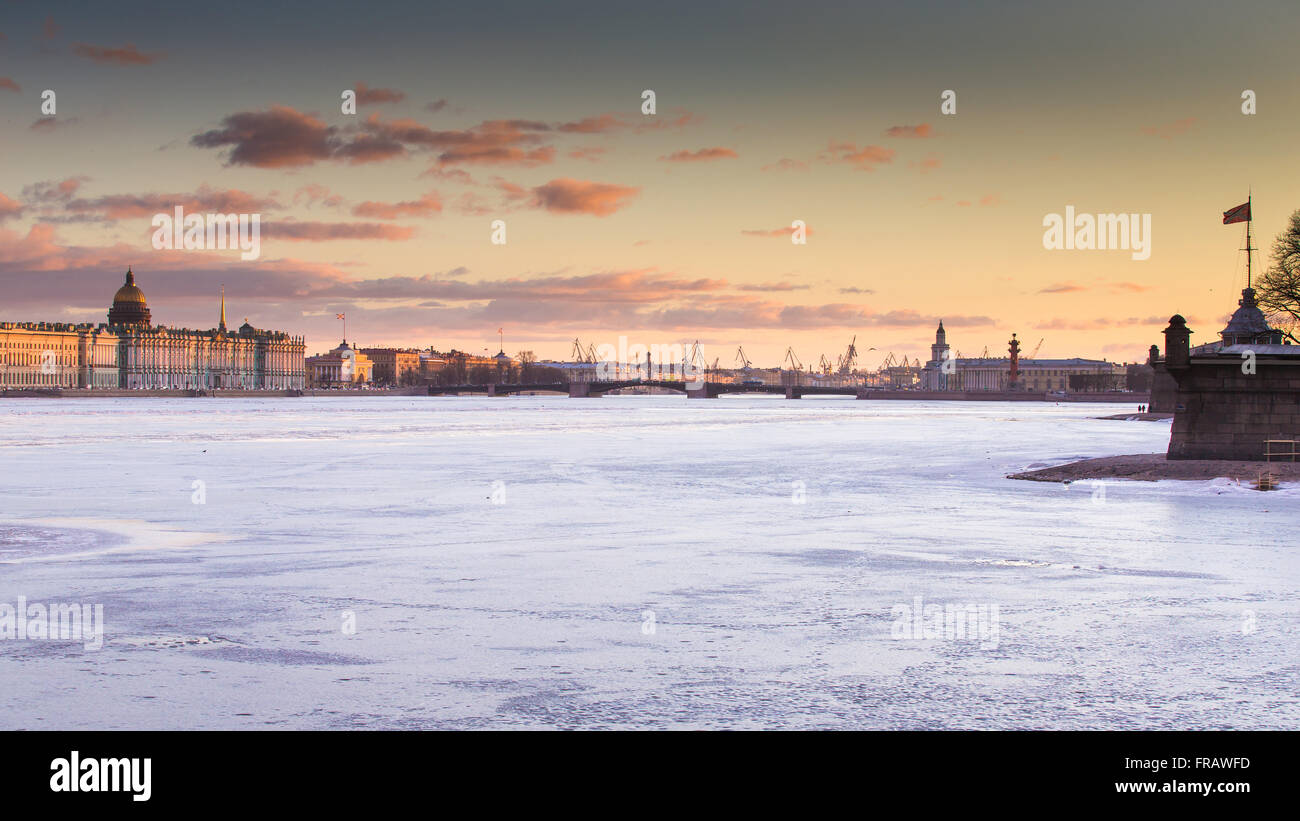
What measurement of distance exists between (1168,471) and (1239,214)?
16155 mm

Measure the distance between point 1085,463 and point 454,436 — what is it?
27098 mm

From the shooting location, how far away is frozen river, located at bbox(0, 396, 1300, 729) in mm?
6777

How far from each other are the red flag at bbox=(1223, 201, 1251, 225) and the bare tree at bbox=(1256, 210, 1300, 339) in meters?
8.82

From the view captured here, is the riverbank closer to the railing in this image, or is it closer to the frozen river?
the railing

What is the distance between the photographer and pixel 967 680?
24.3 ft

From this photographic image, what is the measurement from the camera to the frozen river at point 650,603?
6777 mm

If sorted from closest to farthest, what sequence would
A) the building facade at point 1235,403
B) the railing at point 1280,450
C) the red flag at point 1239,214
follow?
the railing at point 1280,450 < the building facade at point 1235,403 < the red flag at point 1239,214

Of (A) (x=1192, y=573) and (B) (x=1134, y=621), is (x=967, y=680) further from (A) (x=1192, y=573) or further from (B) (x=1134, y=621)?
(A) (x=1192, y=573)

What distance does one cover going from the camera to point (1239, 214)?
3803cm

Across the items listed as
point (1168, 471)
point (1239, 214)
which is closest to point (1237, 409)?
point (1168, 471)

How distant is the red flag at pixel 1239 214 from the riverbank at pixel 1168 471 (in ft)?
45.8

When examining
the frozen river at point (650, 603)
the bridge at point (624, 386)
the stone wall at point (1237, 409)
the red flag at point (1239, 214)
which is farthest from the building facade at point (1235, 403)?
the bridge at point (624, 386)

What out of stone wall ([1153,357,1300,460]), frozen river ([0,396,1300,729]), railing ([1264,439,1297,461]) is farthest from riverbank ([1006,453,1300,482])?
frozen river ([0,396,1300,729])

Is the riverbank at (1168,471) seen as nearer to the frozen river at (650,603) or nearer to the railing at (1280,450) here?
the railing at (1280,450)
